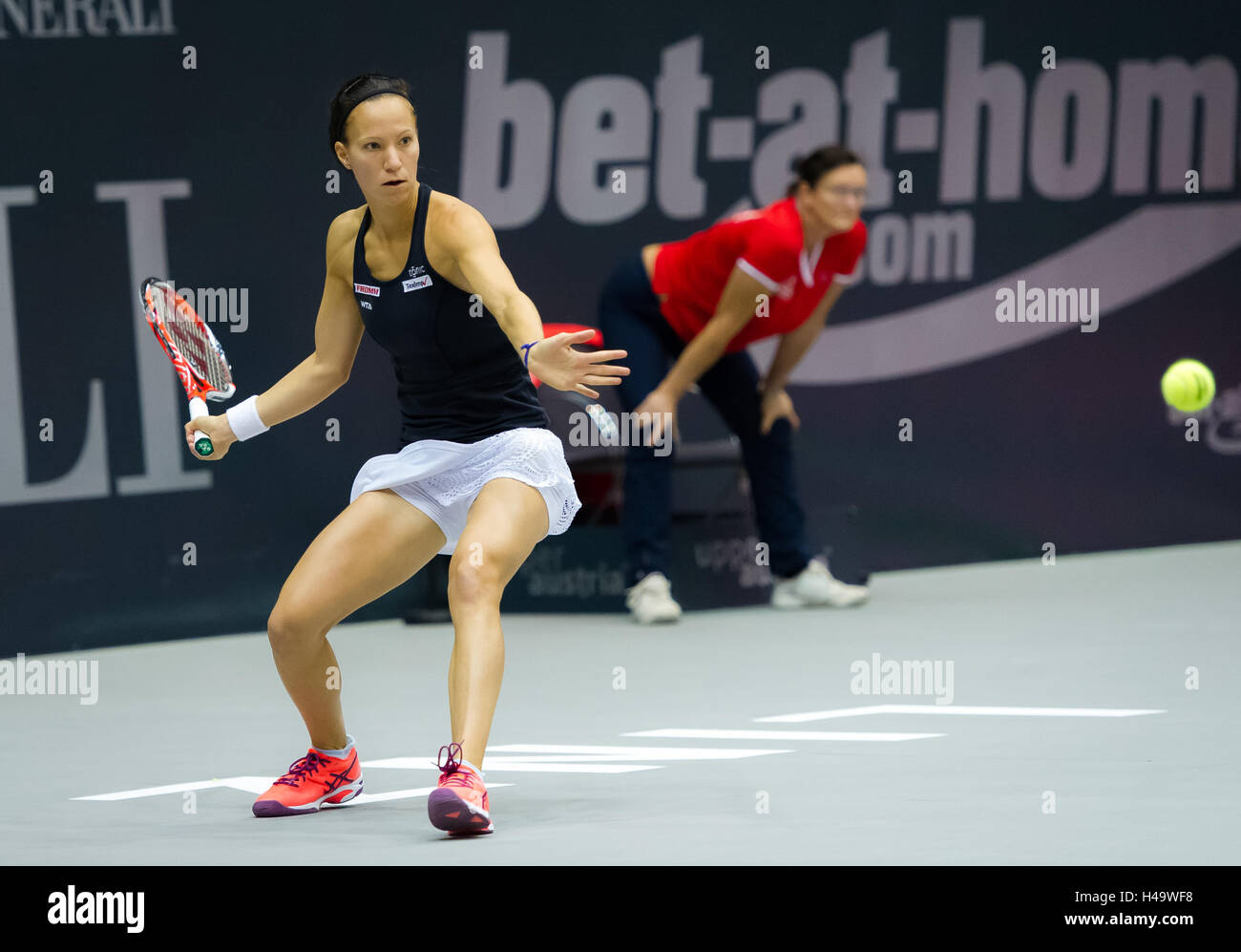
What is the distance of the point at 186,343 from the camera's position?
495cm

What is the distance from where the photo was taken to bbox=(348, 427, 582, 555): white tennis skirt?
432 centimetres

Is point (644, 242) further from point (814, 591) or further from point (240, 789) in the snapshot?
point (240, 789)

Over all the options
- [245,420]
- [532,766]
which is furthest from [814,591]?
[245,420]

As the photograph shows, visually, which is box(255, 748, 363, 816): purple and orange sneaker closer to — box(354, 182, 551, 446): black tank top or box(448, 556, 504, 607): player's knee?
box(448, 556, 504, 607): player's knee

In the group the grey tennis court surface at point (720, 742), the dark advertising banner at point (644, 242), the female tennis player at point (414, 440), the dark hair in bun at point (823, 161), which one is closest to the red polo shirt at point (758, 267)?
the dark hair in bun at point (823, 161)

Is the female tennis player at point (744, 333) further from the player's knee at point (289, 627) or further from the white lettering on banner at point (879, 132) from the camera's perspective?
the player's knee at point (289, 627)

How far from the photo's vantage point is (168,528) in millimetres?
7461

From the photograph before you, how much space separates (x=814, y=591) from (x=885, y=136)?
2346 millimetres

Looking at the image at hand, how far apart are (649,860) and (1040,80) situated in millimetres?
6493

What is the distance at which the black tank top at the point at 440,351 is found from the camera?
427 centimetres

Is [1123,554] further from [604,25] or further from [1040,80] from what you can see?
[604,25]

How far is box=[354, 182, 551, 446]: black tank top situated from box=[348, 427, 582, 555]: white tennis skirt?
0.03 meters

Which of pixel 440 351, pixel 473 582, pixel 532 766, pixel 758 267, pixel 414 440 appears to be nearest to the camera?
pixel 473 582

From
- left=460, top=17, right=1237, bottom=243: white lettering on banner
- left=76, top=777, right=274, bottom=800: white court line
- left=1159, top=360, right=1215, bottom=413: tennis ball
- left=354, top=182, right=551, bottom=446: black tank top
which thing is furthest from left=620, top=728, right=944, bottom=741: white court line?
left=1159, top=360, right=1215, bottom=413: tennis ball
